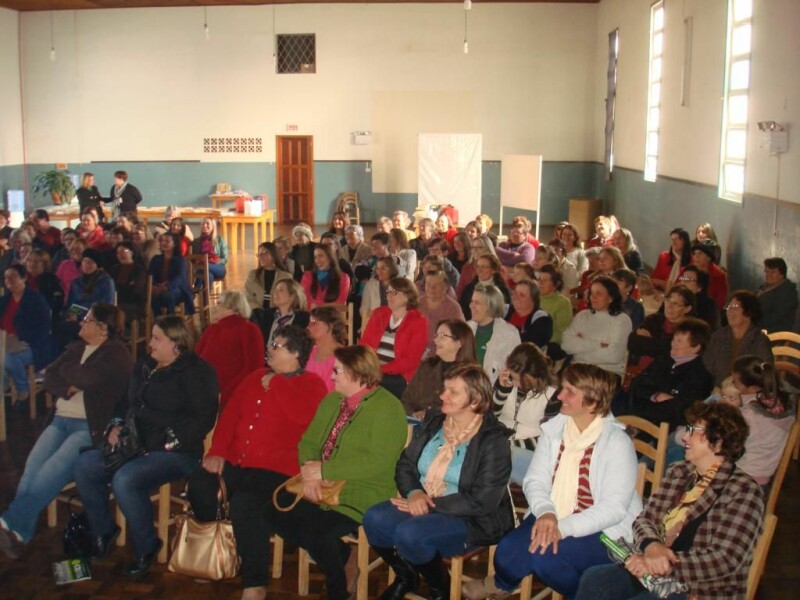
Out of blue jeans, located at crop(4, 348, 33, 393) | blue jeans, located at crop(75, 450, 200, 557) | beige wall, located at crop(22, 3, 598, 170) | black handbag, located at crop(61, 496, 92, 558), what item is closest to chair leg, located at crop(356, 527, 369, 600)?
blue jeans, located at crop(75, 450, 200, 557)

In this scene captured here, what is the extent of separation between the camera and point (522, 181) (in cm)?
1518

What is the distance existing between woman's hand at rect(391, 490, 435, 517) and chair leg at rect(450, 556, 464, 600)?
218 mm

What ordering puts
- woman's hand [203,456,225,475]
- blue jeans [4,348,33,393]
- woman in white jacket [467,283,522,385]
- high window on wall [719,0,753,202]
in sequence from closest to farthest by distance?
woman's hand [203,456,225,475] < woman in white jacket [467,283,522,385] < blue jeans [4,348,33,393] < high window on wall [719,0,753,202]

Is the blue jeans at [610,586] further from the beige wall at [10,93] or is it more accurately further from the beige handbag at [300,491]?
the beige wall at [10,93]

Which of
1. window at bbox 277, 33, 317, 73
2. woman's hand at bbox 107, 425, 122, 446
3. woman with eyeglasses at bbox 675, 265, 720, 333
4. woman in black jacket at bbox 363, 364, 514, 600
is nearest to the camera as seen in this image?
woman in black jacket at bbox 363, 364, 514, 600

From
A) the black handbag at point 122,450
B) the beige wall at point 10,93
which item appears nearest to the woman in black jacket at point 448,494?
→ the black handbag at point 122,450

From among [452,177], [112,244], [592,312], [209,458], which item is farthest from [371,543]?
[452,177]

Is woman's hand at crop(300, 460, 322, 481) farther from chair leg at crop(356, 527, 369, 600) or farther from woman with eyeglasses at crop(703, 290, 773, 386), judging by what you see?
woman with eyeglasses at crop(703, 290, 773, 386)

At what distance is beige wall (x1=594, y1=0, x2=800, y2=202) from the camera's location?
24.8ft

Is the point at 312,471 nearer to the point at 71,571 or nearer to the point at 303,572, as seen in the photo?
the point at 303,572

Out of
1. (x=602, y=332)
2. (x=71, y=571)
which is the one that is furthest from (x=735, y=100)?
(x=71, y=571)

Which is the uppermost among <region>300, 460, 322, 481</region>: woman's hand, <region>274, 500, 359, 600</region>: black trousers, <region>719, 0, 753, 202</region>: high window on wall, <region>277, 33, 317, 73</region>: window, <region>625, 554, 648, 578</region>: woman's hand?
<region>277, 33, 317, 73</region>: window

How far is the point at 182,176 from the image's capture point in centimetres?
1855

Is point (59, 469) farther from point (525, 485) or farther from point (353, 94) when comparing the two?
point (353, 94)
